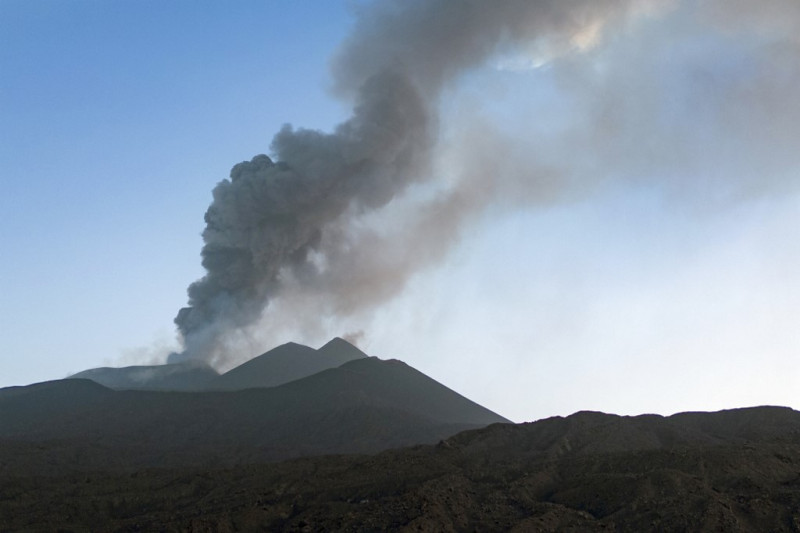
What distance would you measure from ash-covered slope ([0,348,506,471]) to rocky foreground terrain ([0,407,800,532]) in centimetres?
891

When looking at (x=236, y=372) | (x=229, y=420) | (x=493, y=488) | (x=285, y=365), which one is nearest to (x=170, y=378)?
(x=236, y=372)

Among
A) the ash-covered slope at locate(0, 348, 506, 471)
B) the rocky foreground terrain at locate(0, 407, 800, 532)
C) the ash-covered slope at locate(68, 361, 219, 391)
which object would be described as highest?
the ash-covered slope at locate(68, 361, 219, 391)

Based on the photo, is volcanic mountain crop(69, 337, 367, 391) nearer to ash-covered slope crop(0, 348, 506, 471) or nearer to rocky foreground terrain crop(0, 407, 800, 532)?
ash-covered slope crop(0, 348, 506, 471)

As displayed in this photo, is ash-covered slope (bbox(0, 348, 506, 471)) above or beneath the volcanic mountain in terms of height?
beneath

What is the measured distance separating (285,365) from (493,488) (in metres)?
60.9

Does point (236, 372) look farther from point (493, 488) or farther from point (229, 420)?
point (493, 488)

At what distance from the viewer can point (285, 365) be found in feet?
296

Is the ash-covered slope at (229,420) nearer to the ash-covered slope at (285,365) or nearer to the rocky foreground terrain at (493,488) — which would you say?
the rocky foreground terrain at (493,488)

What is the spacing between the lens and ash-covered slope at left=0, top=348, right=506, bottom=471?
52.9m

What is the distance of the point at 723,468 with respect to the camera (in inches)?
1216

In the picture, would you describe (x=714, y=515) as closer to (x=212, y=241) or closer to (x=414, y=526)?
(x=414, y=526)

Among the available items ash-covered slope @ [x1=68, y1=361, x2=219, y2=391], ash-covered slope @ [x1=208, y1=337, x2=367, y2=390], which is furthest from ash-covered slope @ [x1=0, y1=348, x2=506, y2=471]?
ash-covered slope @ [x1=208, y1=337, x2=367, y2=390]

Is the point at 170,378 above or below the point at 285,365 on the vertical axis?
below

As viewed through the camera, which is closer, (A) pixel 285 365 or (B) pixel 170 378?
(B) pixel 170 378
